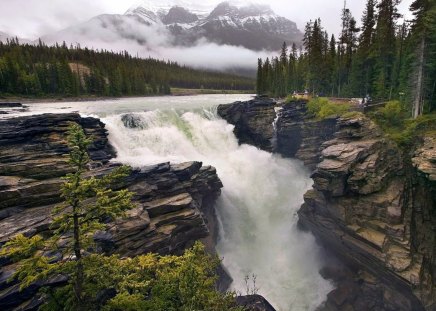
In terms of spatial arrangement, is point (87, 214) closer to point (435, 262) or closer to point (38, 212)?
point (38, 212)

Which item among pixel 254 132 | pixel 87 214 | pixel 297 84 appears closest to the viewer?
pixel 87 214

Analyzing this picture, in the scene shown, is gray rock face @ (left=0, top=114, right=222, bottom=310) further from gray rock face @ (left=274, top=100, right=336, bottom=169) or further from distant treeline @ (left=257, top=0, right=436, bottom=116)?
distant treeline @ (left=257, top=0, right=436, bottom=116)

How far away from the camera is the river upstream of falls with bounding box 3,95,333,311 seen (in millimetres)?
34344

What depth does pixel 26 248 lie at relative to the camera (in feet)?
35.2

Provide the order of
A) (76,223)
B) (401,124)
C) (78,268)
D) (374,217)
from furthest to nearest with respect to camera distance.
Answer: (401,124) → (374,217) → (78,268) → (76,223)

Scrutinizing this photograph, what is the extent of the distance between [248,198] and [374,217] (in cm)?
1714

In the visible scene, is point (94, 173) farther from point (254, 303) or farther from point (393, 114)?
point (393, 114)

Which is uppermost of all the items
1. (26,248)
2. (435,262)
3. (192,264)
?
(26,248)

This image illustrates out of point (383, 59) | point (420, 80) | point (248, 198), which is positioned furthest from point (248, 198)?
point (383, 59)

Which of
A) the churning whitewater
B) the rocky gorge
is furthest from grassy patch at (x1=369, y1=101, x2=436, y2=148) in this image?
the churning whitewater

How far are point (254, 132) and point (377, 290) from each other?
34.6 metres

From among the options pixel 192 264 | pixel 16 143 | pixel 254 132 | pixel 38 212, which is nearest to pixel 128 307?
pixel 192 264

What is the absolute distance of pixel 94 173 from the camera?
26547 mm

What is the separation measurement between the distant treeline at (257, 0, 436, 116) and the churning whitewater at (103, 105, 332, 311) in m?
21.3
